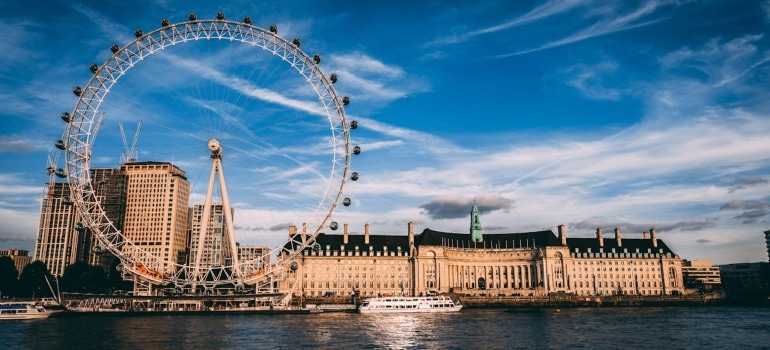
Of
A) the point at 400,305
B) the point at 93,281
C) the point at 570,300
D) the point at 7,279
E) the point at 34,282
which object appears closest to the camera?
the point at 400,305

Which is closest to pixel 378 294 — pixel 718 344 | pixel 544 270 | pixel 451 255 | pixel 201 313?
pixel 451 255

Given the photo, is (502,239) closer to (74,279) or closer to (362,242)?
(362,242)

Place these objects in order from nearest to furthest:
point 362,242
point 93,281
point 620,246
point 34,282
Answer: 1. point 34,282
2. point 93,281
3. point 362,242
4. point 620,246

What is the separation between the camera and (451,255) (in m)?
168

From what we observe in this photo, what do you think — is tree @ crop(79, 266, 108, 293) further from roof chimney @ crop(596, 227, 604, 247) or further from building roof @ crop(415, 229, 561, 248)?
roof chimney @ crop(596, 227, 604, 247)

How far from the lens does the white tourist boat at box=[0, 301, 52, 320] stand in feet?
294

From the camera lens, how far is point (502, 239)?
581ft

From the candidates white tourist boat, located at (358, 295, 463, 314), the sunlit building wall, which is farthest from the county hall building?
white tourist boat, located at (358, 295, 463, 314)

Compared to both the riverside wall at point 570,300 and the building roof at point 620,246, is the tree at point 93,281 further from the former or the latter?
the building roof at point 620,246

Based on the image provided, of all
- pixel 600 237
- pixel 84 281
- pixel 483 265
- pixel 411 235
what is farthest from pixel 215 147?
pixel 600 237

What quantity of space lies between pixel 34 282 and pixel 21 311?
151ft

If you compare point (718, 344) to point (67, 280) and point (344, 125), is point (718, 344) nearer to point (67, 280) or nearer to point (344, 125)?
point (344, 125)

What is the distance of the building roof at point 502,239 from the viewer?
6590 inches

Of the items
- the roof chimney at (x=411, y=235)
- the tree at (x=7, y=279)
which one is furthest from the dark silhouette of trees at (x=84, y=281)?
the roof chimney at (x=411, y=235)
